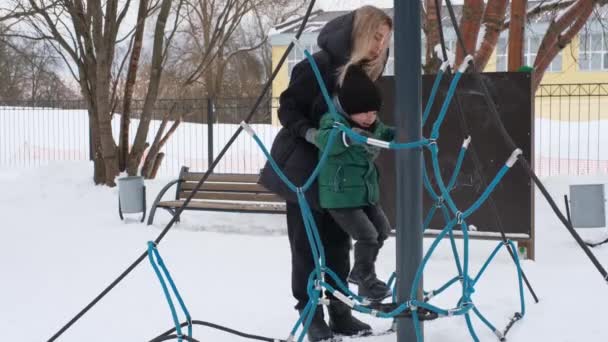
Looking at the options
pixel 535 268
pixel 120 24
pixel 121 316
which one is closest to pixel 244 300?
pixel 121 316

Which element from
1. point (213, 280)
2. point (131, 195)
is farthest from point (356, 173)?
point (131, 195)

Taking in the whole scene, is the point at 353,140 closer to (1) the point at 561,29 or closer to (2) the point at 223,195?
(2) the point at 223,195

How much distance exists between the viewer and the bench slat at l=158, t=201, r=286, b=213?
22.4ft

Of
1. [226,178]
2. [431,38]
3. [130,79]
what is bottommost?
[226,178]

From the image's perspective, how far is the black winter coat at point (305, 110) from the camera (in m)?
2.98

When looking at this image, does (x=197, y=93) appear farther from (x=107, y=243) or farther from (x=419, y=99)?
(x=419, y=99)

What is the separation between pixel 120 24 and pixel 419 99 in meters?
8.53

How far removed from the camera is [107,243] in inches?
253

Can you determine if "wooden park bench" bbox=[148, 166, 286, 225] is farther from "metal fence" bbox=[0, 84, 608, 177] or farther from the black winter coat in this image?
"metal fence" bbox=[0, 84, 608, 177]

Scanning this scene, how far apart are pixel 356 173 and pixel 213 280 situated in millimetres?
2190

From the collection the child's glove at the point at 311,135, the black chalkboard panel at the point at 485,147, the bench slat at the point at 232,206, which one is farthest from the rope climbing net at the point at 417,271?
the bench slat at the point at 232,206

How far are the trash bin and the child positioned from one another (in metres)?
5.05

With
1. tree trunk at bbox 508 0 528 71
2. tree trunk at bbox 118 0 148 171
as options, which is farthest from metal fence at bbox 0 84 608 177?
tree trunk at bbox 508 0 528 71

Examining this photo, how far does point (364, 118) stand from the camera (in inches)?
111
